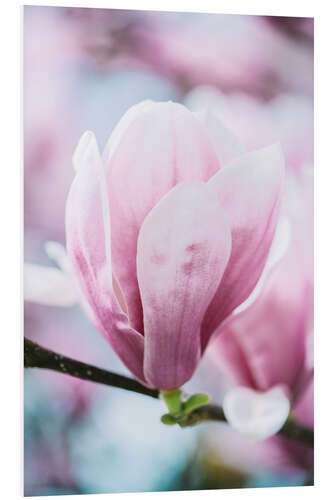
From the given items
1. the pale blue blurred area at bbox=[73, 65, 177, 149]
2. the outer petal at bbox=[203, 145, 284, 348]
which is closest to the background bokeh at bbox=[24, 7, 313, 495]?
the pale blue blurred area at bbox=[73, 65, 177, 149]

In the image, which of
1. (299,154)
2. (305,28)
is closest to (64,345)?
(299,154)

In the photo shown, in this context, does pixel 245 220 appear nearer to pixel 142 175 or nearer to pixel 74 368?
pixel 142 175

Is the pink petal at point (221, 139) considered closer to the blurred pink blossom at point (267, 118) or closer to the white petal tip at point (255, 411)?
Answer: the blurred pink blossom at point (267, 118)

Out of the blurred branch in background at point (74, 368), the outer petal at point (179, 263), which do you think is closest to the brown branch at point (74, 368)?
the blurred branch in background at point (74, 368)

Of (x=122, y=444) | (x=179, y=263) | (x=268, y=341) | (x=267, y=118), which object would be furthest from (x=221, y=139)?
(x=122, y=444)

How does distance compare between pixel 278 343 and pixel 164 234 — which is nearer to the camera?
pixel 164 234

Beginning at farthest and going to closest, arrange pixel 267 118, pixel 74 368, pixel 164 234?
pixel 267 118 → pixel 74 368 → pixel 164 234
